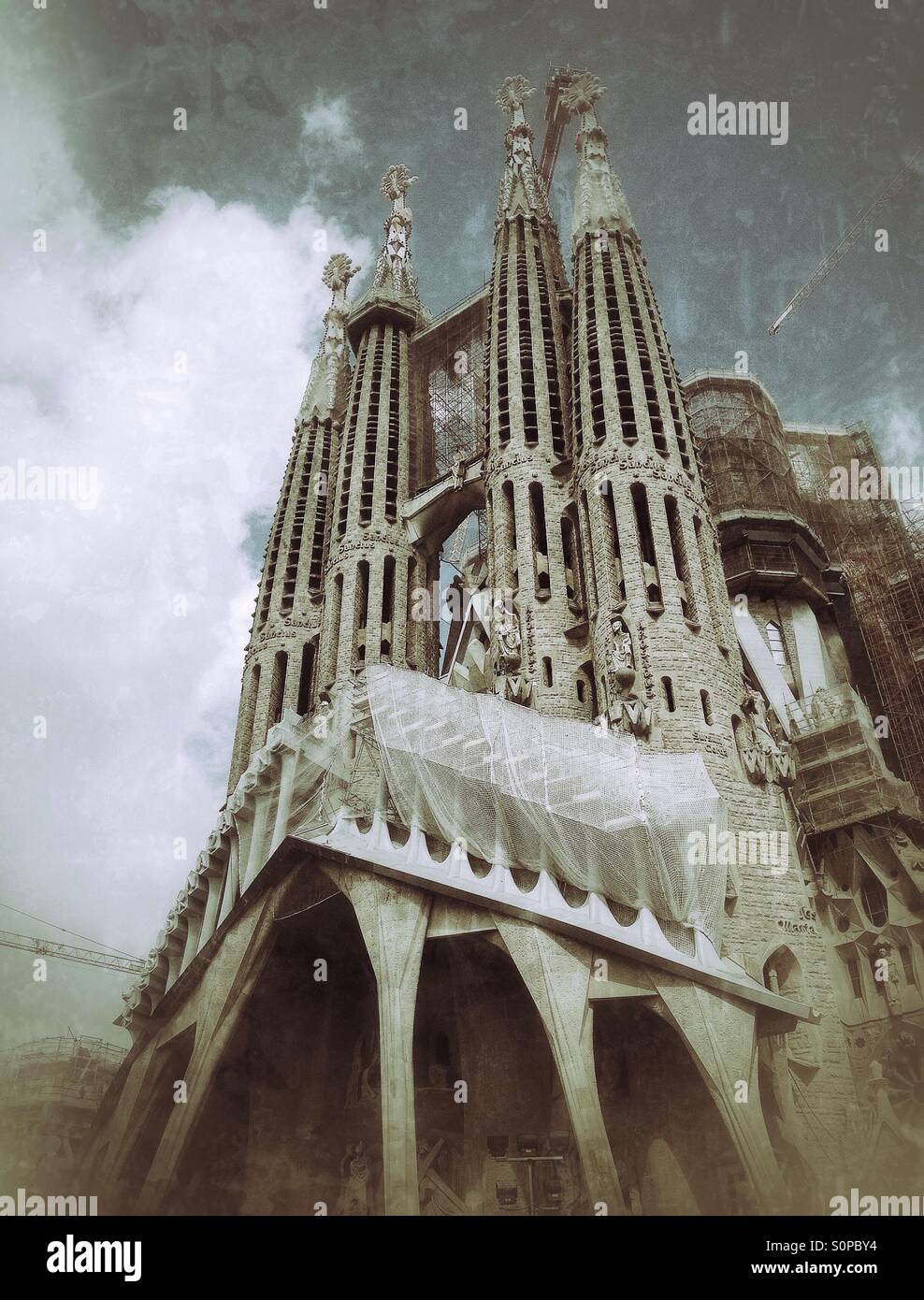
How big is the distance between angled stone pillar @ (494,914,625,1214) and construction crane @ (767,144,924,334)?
70.7 ft

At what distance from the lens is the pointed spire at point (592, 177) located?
34094 millimetres

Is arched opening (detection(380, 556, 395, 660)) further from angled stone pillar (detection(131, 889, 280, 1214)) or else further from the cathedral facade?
angled stone pillar (detection(131, 889, 280, 1214))

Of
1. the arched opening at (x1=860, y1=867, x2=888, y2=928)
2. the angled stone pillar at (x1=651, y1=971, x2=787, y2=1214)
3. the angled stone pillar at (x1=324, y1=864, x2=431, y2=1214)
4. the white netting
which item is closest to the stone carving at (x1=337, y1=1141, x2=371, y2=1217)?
the angled stone pillar at (x1=324, y1=864, x2=431, y2=1214)

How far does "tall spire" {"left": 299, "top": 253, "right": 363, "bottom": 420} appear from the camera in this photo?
139ft

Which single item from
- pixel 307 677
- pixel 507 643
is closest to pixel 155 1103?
pixel 507 643

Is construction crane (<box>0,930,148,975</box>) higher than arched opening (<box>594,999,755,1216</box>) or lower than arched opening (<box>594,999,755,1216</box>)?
higher

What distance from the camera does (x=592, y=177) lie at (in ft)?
117

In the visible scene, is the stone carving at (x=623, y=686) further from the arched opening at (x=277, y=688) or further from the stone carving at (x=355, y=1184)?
the arched opening at (x=277, y=688)
